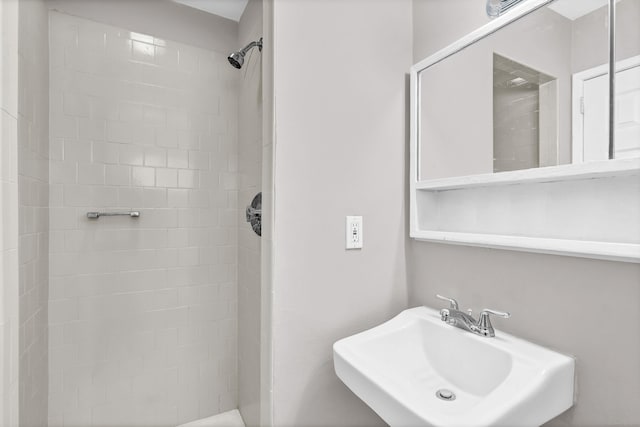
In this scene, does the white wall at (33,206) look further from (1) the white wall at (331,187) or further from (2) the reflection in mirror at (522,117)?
(2) the reflection in mirror at (522,117)

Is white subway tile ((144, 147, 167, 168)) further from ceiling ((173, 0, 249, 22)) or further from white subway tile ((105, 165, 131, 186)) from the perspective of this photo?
ceiling ((173, 0, 249, 22))

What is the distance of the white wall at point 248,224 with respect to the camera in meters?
1.50

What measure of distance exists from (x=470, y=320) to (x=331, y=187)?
2.03ft

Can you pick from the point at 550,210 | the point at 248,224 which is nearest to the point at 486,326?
the point at 550,210

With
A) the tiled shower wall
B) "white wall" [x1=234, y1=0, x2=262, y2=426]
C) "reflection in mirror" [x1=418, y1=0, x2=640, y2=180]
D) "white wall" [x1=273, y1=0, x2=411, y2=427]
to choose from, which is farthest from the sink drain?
the tiled shower wall

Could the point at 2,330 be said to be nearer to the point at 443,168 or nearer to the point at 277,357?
the point at 277,357

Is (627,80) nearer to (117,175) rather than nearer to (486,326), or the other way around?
(486,326)

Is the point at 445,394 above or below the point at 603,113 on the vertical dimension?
below

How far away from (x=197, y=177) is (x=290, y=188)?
0.94 meters

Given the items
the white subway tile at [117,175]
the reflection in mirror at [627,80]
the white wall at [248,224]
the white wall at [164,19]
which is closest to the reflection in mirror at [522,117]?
the reflection in mirror at [627,80]

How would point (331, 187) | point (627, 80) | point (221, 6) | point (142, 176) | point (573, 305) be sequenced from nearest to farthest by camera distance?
point (627, 80) → point (573, 305) → point (331, 187) → point (142, 176) → point (221, 6)

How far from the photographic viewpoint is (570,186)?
2.58ft

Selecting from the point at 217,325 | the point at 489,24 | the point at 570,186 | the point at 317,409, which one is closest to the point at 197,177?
the point at 217,325

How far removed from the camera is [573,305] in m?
0.77
